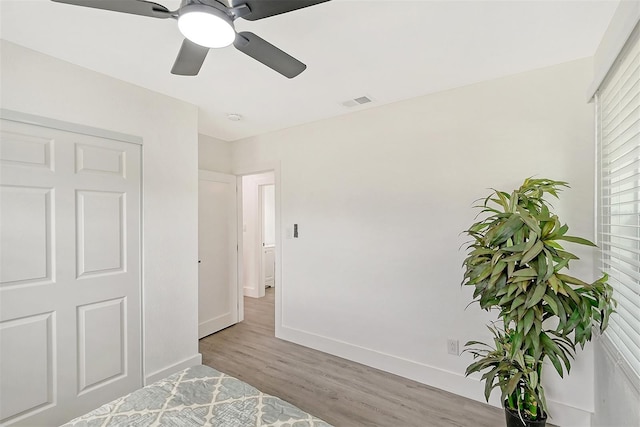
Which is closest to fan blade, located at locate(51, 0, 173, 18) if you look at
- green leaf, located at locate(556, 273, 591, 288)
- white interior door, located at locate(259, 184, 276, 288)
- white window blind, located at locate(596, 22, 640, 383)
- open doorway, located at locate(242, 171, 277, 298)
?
white window blind, located at locate(596, 22, 640, 383)

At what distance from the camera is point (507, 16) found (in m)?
1.59

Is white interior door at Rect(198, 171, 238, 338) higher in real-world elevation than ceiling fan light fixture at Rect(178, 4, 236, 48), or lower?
lower

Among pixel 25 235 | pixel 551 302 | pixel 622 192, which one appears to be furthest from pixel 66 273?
pixel 622 192

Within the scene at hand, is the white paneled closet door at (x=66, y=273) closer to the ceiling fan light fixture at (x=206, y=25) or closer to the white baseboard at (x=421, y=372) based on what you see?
the ceiling fan light fixture at (x=206, y=25)

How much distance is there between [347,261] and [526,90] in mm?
2063

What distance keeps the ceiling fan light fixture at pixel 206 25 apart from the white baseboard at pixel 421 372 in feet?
9.12

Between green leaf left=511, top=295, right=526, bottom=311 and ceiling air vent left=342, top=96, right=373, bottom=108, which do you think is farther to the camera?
ceiling air vent left=342, top=96, right=373, bottom=108

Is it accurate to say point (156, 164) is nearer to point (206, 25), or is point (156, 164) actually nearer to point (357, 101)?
point (206, 25)

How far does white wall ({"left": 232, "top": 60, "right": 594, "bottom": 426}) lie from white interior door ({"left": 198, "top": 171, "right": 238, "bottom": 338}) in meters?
0.88

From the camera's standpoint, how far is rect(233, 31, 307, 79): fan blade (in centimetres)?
132

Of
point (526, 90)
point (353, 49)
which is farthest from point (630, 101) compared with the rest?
point (353, 49)

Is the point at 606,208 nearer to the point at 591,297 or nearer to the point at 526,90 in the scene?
the point at 591,297

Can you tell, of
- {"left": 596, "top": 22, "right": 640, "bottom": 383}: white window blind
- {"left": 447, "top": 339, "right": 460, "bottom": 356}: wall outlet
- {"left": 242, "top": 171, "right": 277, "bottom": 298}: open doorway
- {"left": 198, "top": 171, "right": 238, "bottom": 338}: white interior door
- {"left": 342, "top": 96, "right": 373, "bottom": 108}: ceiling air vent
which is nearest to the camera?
{"left": 596, "top": 22, "right": 640, "bottom": 383}: white window blind

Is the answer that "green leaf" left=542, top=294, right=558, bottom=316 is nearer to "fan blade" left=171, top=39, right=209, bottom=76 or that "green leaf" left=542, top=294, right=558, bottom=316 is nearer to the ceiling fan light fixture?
the ceiling fan light fixture
